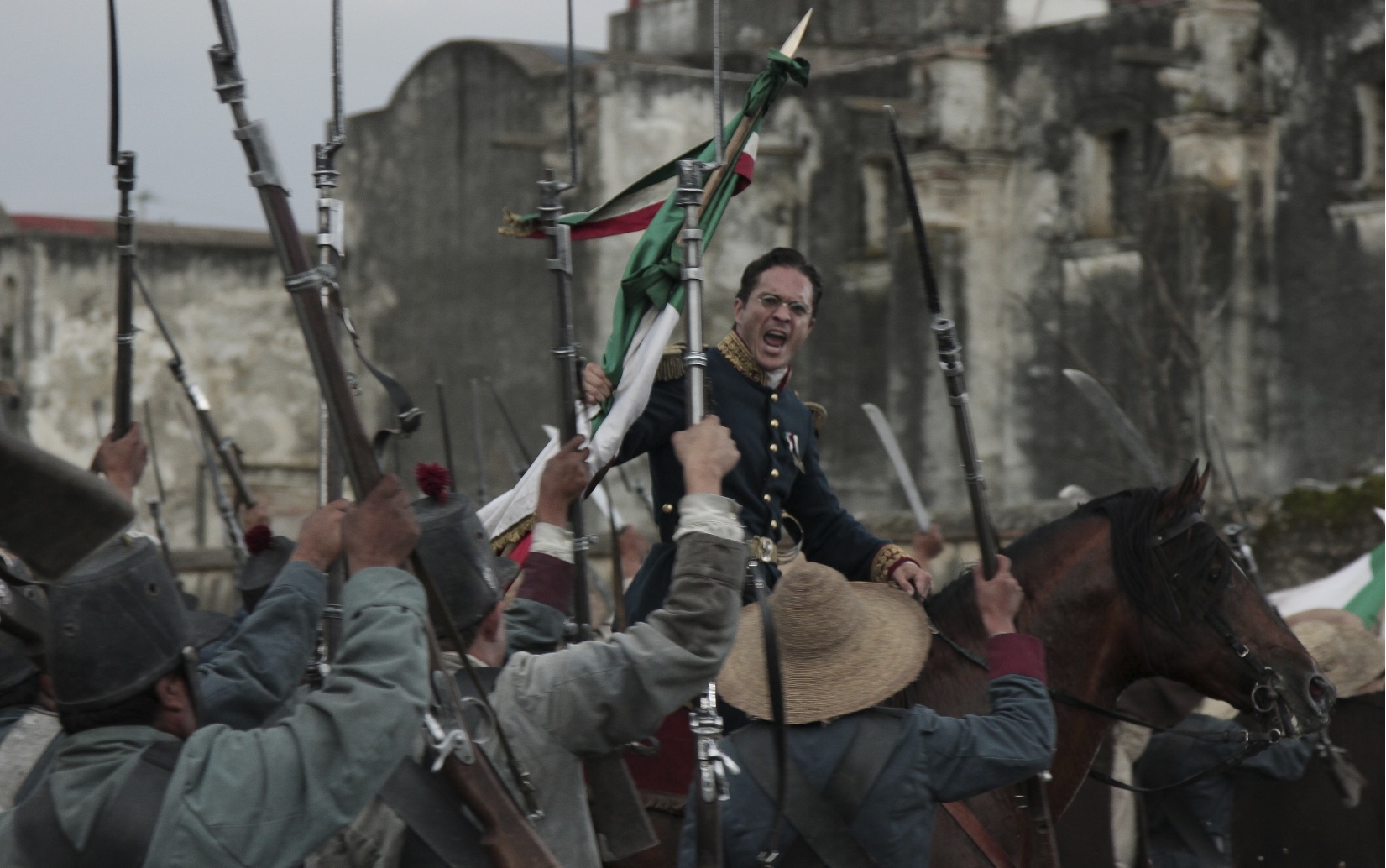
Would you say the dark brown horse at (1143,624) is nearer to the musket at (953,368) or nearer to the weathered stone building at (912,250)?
the musket at (953,368)

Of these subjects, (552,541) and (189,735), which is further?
(552,541)

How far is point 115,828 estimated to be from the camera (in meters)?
3.27

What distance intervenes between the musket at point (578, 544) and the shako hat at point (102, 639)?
53.2 inches

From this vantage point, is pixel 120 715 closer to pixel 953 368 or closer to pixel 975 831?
pixel 975 831

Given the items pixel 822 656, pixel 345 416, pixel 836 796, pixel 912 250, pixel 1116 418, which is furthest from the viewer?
pixel 912 250

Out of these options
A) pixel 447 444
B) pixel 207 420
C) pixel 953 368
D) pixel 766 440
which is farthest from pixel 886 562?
pixel 447 444

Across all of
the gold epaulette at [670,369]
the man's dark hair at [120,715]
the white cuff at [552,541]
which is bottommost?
the man's dark hair at [120,715]

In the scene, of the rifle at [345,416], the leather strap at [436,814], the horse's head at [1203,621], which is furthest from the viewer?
the horse's head at [1203,621]

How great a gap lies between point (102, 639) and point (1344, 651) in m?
6.13

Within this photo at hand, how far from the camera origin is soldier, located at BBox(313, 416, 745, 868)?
3830mm

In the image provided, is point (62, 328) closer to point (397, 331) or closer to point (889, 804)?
point (397, 331)

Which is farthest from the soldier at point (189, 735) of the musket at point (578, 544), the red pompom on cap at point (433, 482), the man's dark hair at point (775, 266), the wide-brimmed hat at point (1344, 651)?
the wide-brimmed hat at point (1344, 651)

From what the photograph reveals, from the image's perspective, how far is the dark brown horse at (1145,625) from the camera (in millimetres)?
5441

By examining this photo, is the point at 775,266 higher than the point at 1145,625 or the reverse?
higher
